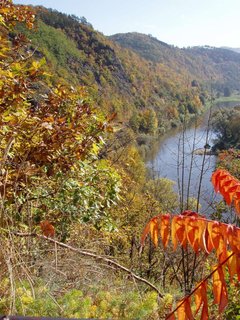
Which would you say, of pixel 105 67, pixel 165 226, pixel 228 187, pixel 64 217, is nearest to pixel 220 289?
pixel 165 226

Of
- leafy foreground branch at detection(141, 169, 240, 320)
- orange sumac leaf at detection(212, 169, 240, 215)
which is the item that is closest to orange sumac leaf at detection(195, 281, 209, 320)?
leafy foreground branch at detection(141, 169, 240, 320)

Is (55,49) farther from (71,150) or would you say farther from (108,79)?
(71,150)

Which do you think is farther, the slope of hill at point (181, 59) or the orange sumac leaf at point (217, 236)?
the slope of hill at point (181, 59)

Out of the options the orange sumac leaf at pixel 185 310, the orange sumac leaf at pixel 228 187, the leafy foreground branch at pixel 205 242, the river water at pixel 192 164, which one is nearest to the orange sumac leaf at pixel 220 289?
the leafy foreground branch at pixel 205 242

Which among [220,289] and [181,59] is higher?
[181,59]

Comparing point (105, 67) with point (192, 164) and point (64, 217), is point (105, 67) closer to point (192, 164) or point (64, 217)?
point (192, 164)

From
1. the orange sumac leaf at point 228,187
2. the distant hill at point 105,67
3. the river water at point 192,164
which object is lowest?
the river water at point 192,164

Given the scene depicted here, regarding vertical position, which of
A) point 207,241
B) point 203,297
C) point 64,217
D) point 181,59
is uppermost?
point 181,59

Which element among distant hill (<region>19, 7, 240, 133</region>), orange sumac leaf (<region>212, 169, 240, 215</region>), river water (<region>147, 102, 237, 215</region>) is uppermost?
distant hill (<region>19, 7, 240, 133</region>)

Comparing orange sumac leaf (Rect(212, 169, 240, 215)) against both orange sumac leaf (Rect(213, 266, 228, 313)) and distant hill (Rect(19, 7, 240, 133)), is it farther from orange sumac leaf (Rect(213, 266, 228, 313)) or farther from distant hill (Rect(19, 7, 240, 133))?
distant hill (Rect(19, 7, 240, 133))

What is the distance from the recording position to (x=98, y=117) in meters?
3.92

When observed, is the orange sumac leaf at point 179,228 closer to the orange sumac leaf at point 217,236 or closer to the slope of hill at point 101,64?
the orange sumac leaf at point 217,236

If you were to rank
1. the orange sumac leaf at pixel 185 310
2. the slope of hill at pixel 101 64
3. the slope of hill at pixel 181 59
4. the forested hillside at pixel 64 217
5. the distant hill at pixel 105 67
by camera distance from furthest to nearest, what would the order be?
the slope of hill at pixel 181 59 < the slope of hill at pixel 101 64 < the distant hill at pixel 105 67 < the forested hillside at pixel 64 217 < the orange sumac leaf at pixel 185 310

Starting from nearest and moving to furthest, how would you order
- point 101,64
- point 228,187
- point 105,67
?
point 228,187 < point 105,67 < point 101,64
